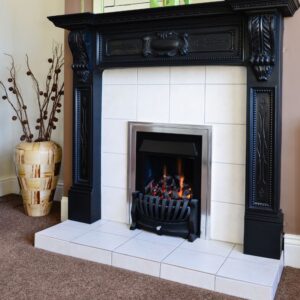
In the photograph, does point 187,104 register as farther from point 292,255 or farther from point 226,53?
point 292,255

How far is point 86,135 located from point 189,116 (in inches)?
29.1

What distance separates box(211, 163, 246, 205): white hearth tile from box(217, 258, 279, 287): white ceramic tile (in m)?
0.38

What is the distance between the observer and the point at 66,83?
9.42 feet

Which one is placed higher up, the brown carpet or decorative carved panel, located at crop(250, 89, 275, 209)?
decorative carved panel, located at crop(250, 89, 275, 209)

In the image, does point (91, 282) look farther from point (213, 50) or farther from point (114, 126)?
point (213, 50)

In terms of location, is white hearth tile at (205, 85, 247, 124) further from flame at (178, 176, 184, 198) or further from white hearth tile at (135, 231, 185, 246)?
white hearth tile at (135, 231, 185, 246)

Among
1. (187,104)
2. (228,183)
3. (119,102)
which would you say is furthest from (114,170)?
(228,183)

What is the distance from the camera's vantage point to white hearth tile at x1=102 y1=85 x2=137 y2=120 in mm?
2652

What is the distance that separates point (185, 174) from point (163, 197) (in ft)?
0.70

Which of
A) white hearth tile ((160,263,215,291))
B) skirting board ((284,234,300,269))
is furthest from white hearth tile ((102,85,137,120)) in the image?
skirting board ((284,234,300,269))

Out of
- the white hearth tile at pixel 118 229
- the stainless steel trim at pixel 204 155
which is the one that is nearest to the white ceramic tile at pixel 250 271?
the stainless steel trim at pixel 204 155

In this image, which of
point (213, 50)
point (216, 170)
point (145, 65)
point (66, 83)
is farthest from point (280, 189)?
point (66, 83)

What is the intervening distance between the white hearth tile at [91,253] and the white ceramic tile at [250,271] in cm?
65

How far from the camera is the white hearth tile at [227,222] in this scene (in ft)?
7.73
